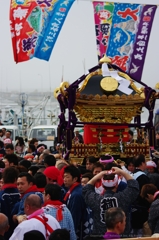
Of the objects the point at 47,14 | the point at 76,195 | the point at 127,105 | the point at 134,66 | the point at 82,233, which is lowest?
the point at 82,233

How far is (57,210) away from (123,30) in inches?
395

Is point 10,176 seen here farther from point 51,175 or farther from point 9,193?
point 51,175

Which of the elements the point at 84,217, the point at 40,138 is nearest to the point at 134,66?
the point at 40,138

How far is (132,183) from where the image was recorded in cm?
627

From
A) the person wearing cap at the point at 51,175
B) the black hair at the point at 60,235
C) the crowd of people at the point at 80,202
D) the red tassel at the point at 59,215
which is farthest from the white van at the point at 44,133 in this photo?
the black hair at the point at 60,235

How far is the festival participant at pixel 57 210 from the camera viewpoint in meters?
5.62

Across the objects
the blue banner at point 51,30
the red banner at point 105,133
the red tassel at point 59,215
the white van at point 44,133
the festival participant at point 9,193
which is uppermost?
the blue banner at point 51,30

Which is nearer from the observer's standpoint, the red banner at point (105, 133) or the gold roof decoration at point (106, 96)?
the gold roof decoration at point (106, 96)

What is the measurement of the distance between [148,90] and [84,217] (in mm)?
5333

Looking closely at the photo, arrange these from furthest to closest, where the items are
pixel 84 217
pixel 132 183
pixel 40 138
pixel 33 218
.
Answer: pixel 40 138
pixel 84 217
pixel 132 183
pixel 33 218

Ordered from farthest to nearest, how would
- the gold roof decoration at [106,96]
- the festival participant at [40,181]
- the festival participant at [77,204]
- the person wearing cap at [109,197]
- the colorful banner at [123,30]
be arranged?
the colorful banner at [123,30]
the gold roof decoration at [106,96]
the festival participant at [40,181]
the festival participant at [77,204]
the person wearing cap at [109,197]

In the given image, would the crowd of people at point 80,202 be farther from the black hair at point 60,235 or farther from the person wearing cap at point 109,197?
the black hair at point 60,235

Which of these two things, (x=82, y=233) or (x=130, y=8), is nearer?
(x=82, y=233)

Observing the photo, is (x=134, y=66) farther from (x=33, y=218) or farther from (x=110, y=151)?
(x=33, y=218)
